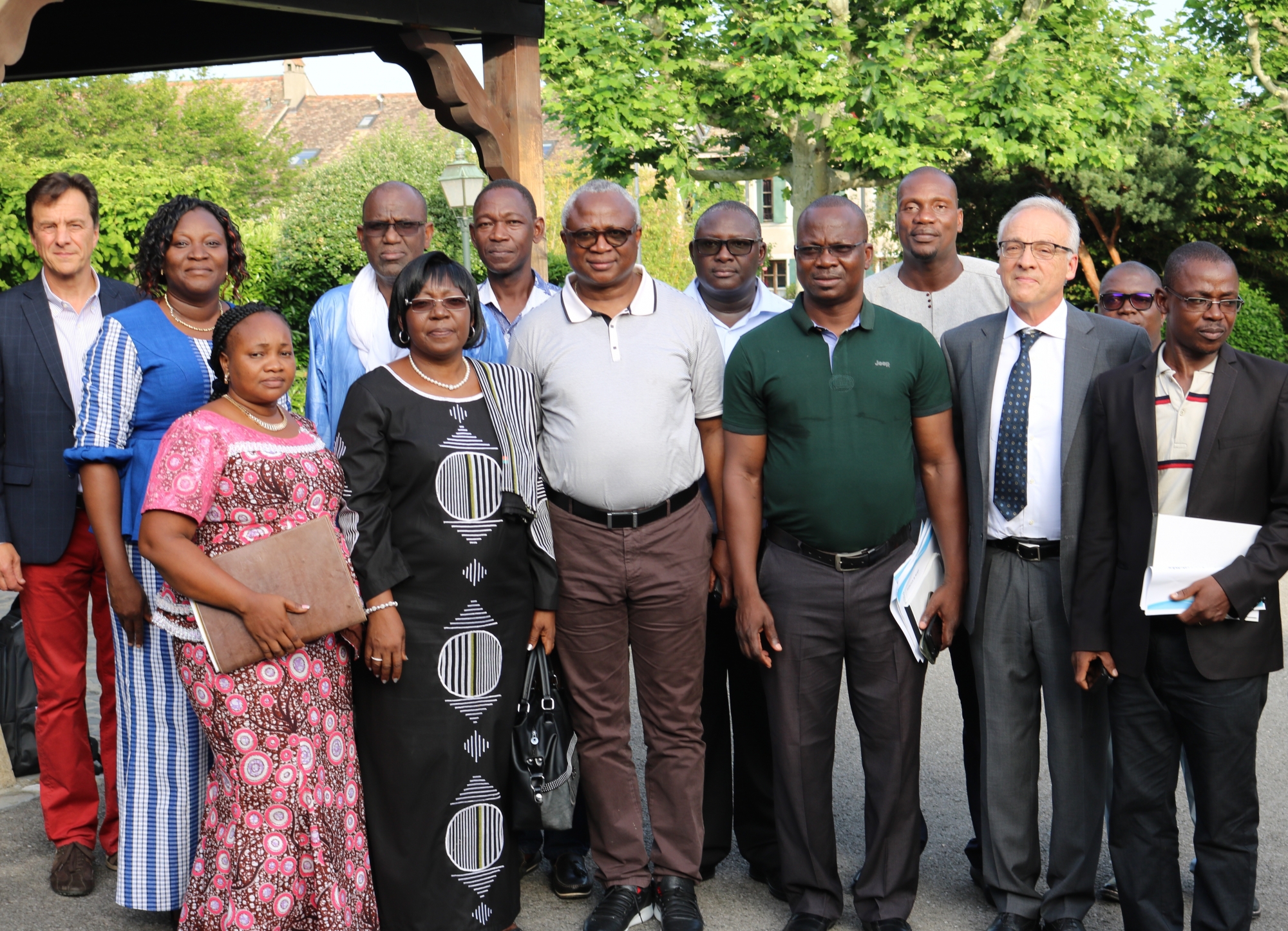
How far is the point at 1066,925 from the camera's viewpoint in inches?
152

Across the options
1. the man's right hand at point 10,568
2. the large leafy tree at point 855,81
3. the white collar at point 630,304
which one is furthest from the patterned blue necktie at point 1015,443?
the large leafy tree at point 855,81

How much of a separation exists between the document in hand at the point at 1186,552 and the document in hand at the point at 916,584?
73 cm

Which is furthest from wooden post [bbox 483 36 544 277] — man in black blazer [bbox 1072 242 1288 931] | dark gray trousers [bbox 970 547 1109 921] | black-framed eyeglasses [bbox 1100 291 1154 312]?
man in black blazer [bbox 1072 242 1288 931]

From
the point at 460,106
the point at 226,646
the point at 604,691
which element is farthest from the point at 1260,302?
the point at 226,646

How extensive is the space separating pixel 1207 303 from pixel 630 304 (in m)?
1.77

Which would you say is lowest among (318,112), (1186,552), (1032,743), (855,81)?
(1032,743)

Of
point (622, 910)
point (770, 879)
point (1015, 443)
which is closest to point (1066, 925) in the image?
point (770, 879)

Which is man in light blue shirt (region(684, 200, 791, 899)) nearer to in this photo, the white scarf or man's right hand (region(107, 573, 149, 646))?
the white scarf

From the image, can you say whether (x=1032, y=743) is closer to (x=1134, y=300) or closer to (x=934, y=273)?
(x=934, y=273)

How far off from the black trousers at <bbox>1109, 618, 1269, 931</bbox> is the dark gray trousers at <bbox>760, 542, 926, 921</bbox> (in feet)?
2.11

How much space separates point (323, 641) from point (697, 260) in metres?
2.13

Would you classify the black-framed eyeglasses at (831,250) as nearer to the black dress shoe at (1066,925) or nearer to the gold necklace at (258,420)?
the gold necklace at (258,420)

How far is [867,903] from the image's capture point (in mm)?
4004

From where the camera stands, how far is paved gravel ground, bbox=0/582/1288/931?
13.5 feet
